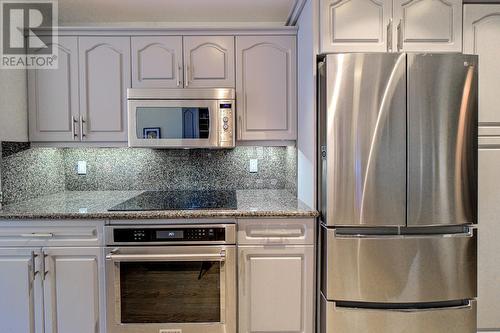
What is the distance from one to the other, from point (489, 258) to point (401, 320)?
0.71m

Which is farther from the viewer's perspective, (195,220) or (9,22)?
(9,22)

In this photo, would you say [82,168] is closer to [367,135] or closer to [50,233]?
[50,233]

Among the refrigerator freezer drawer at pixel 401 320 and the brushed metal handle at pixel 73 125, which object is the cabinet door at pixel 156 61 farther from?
the refrigerator freezer drawer at pixel 401 320

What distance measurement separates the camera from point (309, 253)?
5.73ft

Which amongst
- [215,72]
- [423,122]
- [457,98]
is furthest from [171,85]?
[457,98]

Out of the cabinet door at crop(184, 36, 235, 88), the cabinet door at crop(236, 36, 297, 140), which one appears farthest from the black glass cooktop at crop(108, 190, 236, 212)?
the cabinet door at crop(184, 36, 235, 88)

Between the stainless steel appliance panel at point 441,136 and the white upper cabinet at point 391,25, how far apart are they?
0.20 meters

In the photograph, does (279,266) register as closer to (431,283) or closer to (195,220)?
(195,220)

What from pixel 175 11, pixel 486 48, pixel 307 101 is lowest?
pixel 307 101

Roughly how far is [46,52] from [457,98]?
2619mm

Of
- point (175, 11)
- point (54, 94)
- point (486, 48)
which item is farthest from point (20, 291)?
point (486, 48)

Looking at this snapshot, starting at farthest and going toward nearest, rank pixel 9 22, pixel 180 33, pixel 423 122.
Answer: pixel 180 33, pixel 9 22, pixel 423 122

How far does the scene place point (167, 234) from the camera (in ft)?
5.68

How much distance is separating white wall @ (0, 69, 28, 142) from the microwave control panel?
136cm
